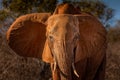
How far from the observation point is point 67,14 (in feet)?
21.6

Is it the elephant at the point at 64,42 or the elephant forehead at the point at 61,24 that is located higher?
the elephant forehead at the point at 61,24

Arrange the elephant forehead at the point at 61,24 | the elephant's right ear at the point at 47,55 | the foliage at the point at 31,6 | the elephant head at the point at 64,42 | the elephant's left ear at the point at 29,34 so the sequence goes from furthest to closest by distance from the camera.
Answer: the foliage at the point at 31,6 < the elephant's left ear at the point at 29,34 < the elephant's right ear at the point at 47,55 < the elephant forehead at the point at 61,24 < the elephant head at the point at 64,42

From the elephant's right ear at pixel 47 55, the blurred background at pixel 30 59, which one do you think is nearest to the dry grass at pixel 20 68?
the blurred background at pixel 30 59

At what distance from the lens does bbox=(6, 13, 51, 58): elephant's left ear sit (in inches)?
288

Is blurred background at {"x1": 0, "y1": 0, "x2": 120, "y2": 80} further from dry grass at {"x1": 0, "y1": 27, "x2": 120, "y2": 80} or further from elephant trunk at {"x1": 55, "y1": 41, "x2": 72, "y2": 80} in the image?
elephant trunk at {"x1": 55, "y1": 41, "x2": 72, "y2": 80}

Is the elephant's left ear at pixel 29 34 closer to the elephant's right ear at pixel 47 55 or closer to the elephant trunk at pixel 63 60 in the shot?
the elephant's right ear at pixel 47 55

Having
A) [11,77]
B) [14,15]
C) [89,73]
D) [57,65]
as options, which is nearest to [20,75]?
[11,77]

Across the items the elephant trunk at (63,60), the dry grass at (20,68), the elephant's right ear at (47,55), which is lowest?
the dry grass at (20,68)

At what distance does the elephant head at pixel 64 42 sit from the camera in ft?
19.8

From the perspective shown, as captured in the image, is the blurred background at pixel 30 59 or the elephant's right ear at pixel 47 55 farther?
the blurred background at pixel 30 59

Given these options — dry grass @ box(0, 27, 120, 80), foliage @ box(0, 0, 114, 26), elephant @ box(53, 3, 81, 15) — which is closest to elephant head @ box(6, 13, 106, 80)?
elephant @ box(53, 3, 81, 15)

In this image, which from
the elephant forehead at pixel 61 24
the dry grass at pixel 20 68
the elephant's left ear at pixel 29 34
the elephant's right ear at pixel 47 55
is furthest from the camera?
the dry grass at pixel 20 68

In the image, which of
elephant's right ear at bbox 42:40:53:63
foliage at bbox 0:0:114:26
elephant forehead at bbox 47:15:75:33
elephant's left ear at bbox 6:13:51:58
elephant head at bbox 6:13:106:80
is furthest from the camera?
foliage at bbox 0:0:114:26

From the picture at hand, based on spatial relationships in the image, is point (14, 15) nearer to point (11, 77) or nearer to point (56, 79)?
point (11, 77)
